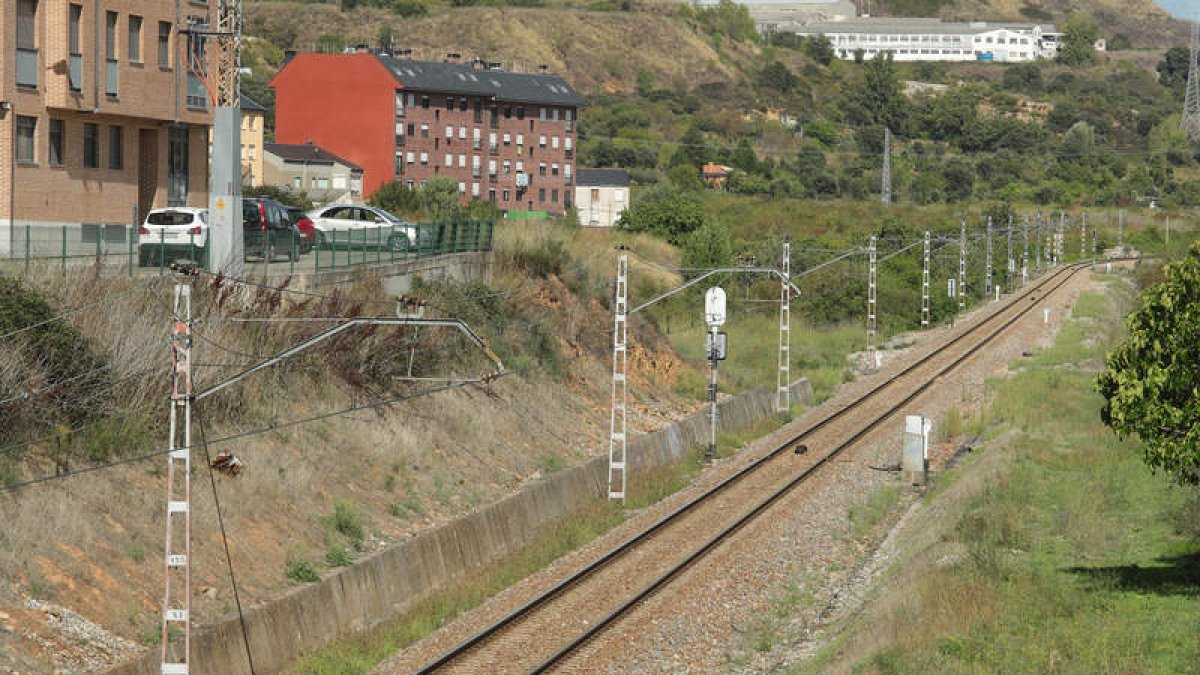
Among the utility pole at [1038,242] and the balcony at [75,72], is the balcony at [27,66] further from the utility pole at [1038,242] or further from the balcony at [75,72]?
the utility pole at [1038,242]

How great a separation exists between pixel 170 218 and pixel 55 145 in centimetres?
638

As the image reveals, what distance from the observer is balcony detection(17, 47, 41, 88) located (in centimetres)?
4225

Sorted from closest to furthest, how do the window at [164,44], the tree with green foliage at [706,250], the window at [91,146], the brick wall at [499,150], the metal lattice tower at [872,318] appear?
1. the window at [91,146]
2. the window at [164,44]
3. the metal lattice tower at [872,318]
4. the tree with green foliage at [706,250]
5. the brick wall at [499,150]

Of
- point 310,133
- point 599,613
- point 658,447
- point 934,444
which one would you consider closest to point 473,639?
point 599,613

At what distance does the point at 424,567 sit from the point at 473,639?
553cm

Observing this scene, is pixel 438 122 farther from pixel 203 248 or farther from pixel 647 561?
pixel 647 561

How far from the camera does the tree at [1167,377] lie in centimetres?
2078

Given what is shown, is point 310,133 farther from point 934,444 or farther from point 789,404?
point 934,444

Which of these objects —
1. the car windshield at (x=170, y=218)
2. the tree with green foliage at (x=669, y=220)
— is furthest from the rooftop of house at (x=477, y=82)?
the car windshield at (x=170, y=218)

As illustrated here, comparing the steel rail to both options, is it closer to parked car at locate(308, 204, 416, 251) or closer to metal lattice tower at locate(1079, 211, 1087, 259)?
parked car at locate(308, 204, 416, 251)

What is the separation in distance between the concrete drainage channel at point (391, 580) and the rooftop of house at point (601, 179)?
87.1m

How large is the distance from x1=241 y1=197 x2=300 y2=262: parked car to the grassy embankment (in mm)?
15659

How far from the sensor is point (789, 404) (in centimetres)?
5184

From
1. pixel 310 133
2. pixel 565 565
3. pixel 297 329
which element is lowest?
pixel 565 565
